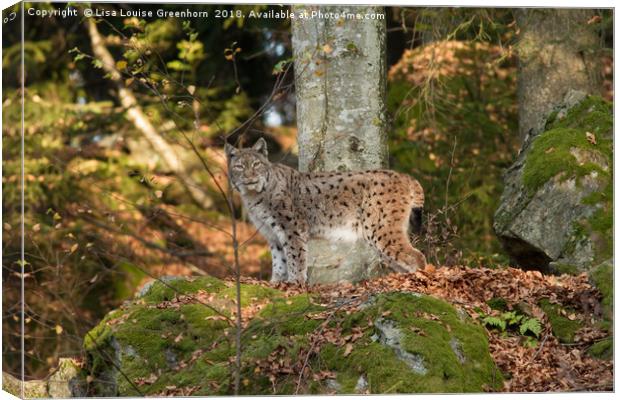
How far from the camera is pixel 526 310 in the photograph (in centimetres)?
958

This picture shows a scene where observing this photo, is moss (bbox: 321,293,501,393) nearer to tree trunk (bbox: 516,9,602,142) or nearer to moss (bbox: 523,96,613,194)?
moss (bbox: 523,96,613,194)

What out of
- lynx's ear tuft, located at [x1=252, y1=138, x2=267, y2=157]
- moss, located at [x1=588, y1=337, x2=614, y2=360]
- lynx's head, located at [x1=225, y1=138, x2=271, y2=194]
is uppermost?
lynx's ear tuft, located at [x1=252, y1=138, x2=267, y2=157]

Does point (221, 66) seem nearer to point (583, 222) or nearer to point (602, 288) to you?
point (583, 222)

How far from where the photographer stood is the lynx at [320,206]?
11914 mm

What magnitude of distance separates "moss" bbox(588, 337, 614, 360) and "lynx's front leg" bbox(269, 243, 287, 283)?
13.4ft

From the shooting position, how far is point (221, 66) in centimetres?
2095

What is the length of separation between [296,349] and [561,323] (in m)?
2.43

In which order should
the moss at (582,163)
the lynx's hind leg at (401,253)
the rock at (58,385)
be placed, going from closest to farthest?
the rock at (58,385) → the moss at (582,163) → the lynx's hind leg at (401,253)

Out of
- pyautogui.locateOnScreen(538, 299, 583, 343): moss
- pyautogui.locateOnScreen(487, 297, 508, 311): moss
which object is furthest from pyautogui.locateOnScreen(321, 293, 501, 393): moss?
pyautogui.locateOnScreen(538, 299, 583, 343): moss

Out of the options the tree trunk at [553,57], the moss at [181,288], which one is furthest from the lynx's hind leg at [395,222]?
the tree trunk at [553,57]

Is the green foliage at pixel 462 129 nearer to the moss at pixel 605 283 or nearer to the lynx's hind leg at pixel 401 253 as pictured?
the lynx's hind leg at pixel 401 253

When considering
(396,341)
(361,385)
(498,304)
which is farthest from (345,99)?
(361,385)

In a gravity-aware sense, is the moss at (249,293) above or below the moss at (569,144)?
below

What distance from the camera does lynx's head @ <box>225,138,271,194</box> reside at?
12258 mm
